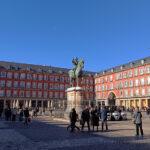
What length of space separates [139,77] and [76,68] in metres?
54.2

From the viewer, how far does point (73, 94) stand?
35875 millimetres

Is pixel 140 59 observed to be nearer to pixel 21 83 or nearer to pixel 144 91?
pixel 144 91

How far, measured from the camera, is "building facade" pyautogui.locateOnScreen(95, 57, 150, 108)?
285ft

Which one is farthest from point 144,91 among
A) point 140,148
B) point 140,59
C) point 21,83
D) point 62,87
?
point 140,148

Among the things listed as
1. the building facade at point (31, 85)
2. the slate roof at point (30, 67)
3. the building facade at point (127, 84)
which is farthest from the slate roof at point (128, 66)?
the slate roof at point (30, 67)

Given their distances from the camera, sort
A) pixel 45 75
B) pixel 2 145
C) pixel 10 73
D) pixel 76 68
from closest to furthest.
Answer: pixel 2 145 < pixel 76 68 < pixel 10 73 < pixel 45 75

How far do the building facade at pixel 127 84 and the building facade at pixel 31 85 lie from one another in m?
7.71

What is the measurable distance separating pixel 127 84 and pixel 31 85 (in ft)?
117

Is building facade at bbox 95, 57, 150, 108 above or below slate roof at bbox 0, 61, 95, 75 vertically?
below

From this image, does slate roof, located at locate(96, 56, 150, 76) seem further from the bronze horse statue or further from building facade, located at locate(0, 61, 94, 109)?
the bronze horse statue

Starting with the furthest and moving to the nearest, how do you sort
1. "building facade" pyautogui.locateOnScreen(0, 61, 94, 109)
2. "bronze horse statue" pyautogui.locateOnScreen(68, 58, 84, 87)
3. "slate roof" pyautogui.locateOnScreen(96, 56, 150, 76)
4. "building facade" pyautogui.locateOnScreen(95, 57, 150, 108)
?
"building facade" pyautogui.locateOnScreen(0, 61, 94, 109) → "slate roof" pyautogui.locateOnScreen(96, 56, 150, 76) → "building facade" pyautogui.locateOnScreen(95, 57, 150, 108) → "bronze horse statue" pyautogui.locateOnScreen(68, 58, 84, 87)

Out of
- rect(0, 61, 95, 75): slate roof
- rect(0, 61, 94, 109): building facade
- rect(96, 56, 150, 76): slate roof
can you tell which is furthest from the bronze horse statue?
rect(0, 61, 95, 75): slate roof

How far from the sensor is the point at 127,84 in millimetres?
96250

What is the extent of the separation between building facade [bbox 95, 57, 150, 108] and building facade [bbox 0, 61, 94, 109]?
7.71m
